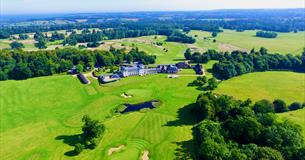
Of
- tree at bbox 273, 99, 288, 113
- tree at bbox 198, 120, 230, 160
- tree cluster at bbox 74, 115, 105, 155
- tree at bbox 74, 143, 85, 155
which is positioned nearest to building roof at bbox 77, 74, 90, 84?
tree cluster at bbox 74, 115, 105, 155

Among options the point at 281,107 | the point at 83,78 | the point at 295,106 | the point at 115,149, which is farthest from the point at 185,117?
the point at 83,78

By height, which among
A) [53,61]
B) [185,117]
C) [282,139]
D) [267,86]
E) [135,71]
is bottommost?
[185,117]

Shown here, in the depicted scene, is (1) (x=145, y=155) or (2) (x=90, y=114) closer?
(1) (x=145, y=155)

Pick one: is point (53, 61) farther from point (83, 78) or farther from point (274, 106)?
point (274, 106)

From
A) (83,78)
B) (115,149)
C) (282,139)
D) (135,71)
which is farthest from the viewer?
(135,71)

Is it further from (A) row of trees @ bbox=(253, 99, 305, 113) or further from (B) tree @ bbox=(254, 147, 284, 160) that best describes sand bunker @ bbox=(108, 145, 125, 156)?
(A) row of trees @ bbox=(253, 99, 305, 113)

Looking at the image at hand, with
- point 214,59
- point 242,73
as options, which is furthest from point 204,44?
point 242,73
